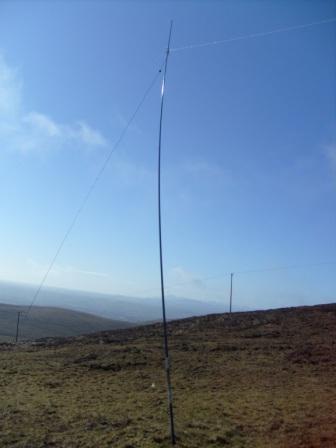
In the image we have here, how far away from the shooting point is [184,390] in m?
15.2

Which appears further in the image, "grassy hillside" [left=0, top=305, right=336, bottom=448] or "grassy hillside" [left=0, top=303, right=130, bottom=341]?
"grassy hillside" [left=0, top=303, right=130, bottom=341]

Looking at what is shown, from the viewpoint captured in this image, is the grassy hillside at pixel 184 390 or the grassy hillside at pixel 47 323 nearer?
the grassy hillside at pixel 184 390

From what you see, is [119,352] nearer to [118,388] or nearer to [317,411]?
[118,388]

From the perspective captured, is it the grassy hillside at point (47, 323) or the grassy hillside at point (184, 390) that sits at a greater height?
the grassy hillside at point (184, 390)

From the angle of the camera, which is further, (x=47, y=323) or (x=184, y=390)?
(x=47, y=323)

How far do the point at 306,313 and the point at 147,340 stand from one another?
10401 millimetres

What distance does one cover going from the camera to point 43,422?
1204 centimetres

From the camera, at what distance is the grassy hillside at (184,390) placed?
10.8 metres

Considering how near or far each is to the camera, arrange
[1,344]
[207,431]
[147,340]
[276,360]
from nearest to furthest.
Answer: [207,431] < [276,360] < [147,340] < [1,344]

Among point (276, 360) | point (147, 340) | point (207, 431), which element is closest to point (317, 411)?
point (207, 431)

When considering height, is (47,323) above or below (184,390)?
below

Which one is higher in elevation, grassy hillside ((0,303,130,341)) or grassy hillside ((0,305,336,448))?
grassy hillside ((0,305,336,448))

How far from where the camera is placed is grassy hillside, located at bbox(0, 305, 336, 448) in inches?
426

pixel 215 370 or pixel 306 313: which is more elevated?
pixel 306 313
